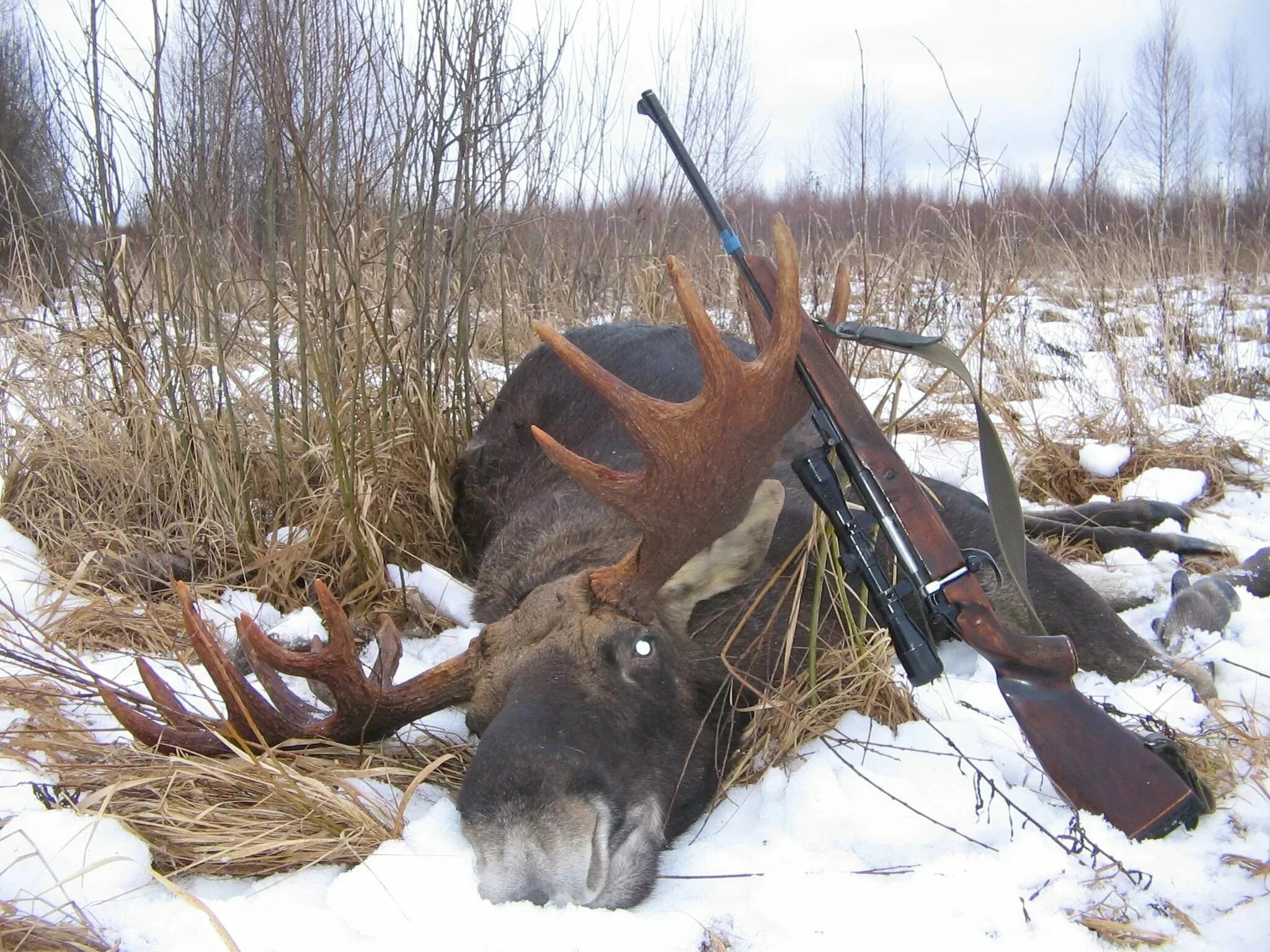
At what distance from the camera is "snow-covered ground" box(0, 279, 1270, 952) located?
207 centimetres

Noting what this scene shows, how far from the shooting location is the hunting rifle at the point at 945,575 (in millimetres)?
2287

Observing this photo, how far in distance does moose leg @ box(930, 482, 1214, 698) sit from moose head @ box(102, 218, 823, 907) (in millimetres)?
1038

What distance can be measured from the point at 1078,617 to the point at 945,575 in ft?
3.66

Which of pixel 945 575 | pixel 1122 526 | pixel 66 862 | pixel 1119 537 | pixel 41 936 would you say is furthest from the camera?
pixel 1122 526

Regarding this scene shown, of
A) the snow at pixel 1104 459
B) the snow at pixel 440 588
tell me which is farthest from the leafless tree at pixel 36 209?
the snow at pixel 1104 459

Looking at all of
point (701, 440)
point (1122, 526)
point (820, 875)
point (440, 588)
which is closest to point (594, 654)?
point (701, 440)

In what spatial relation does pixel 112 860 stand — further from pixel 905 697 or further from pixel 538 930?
pixel 905 697

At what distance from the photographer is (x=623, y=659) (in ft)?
8.82

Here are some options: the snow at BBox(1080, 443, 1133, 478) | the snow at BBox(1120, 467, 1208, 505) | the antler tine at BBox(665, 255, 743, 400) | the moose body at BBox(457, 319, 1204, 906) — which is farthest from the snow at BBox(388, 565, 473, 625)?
the snow at BBox(1080, 443, 1133, 478)

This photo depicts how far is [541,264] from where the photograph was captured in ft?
25.4

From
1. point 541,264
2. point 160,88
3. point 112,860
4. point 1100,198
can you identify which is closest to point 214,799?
point 112,860

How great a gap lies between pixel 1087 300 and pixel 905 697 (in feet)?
23.8

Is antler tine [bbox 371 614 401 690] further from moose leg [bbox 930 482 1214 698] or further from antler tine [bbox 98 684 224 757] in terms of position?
moose leg [bbox 930 482 1214 698]

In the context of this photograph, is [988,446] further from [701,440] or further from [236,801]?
[236,801]
